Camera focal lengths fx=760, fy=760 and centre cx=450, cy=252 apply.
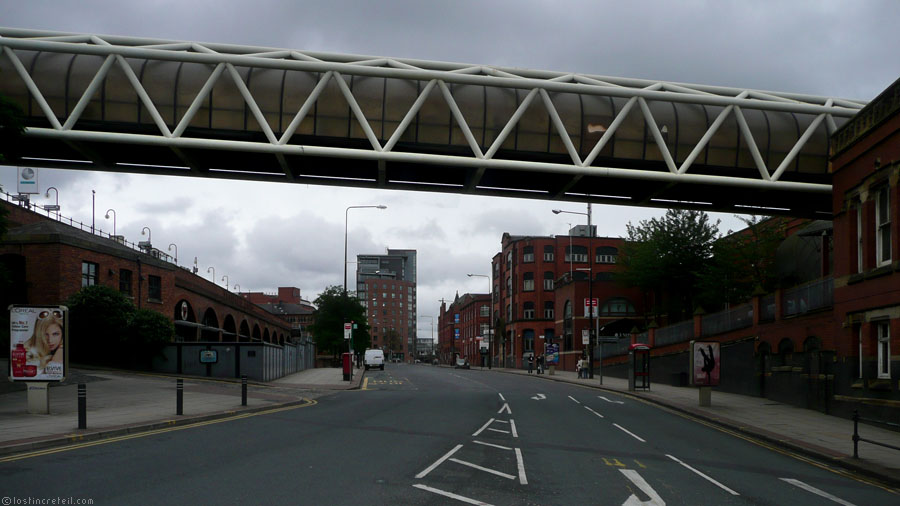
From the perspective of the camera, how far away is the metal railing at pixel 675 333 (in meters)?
43.2

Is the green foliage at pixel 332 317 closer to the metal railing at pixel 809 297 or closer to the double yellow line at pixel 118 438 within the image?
the metal railing at pixel 809 297

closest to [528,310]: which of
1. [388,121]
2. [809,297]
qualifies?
[809,297]

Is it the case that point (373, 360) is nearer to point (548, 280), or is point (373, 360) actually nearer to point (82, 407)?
point (548, 280)

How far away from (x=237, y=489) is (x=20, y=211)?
42779 millimetres

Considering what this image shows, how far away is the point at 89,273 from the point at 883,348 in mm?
37260

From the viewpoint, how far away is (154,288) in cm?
4778

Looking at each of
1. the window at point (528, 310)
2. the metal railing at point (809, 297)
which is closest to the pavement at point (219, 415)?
the metal railing at point (809, 297)

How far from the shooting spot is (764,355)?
1255 inches

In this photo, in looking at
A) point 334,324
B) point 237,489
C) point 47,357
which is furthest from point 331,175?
point 334,324

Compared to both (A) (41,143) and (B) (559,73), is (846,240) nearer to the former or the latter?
(B) (559,73)

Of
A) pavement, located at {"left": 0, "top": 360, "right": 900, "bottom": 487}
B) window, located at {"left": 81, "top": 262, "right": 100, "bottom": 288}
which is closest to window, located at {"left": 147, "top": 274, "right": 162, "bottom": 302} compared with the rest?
window, located at {"left": 81, "top": 262, "right": 100, "bottom": 288}

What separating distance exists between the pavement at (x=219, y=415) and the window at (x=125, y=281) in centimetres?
773

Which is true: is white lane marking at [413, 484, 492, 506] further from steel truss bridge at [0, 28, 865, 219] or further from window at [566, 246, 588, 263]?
window at [566, 246, 588, 263]

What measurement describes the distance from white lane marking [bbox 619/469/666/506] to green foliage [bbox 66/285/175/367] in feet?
108
